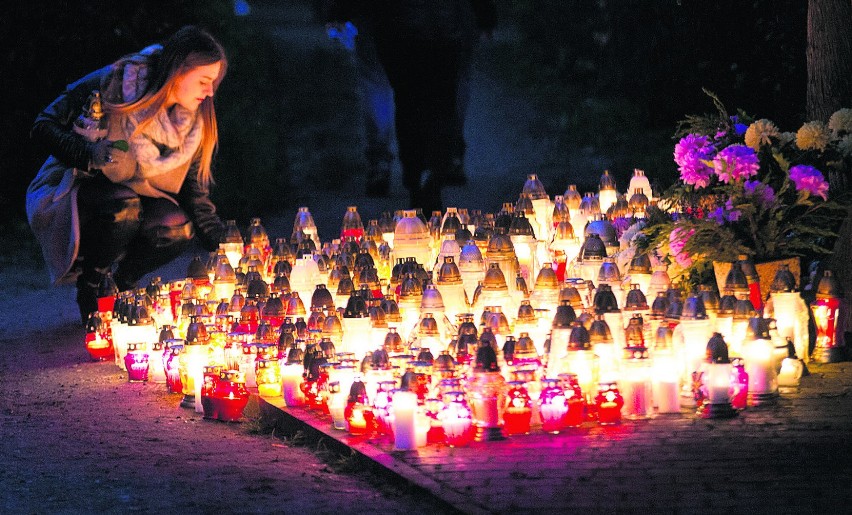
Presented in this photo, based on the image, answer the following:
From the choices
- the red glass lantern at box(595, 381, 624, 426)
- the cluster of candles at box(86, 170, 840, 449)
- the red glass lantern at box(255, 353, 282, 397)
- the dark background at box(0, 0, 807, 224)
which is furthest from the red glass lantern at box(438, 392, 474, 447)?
the dark background at box(0, 0, 807, 224)

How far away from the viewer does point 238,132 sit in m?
14.0

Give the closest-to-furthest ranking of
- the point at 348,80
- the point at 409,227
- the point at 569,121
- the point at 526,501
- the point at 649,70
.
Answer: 1. the point at 526,501
2. the point at 409,227
3. the point at 649,70
4. the point at 569,121
5. the point at 348,80

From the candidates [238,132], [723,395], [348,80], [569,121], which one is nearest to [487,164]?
[569,121]

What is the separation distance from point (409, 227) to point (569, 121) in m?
8.64

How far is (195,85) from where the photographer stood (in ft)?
26.1

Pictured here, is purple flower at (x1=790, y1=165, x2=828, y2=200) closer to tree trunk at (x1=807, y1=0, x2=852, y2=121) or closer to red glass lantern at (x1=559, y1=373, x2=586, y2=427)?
tree trunk at (x1=807, y1=0, x2=852, y2=121)

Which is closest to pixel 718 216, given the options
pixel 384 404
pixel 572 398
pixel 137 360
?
pixel 572 398

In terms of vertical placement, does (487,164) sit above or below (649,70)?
below

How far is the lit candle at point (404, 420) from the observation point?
5.61m

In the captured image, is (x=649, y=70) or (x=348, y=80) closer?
(x=649, y=70)

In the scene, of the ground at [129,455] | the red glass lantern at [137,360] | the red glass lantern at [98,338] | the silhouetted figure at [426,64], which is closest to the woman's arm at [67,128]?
the red glass lantern at [98,338]

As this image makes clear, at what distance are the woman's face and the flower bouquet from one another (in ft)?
8.53

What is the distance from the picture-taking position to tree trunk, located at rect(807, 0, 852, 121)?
25.1ft

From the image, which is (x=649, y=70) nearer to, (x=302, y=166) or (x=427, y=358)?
(x=302, y=166)
